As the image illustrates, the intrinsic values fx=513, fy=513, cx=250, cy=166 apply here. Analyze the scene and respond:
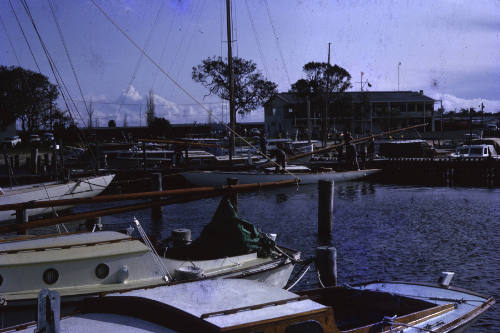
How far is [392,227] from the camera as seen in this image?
81.0 ft

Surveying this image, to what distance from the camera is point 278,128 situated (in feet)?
369

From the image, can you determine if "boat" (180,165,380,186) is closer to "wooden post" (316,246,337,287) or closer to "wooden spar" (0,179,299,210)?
"wooden post" (316,246,337,287)

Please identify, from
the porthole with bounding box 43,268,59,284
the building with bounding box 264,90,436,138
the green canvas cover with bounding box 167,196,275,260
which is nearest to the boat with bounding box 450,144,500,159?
the green canvas cover with bounding box 167,196,275,260

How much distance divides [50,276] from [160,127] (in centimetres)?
7830

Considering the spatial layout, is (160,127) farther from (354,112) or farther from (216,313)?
(216,313)

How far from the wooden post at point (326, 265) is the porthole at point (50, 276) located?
6258 mm

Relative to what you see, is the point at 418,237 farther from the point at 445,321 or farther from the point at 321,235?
the point at 445,321

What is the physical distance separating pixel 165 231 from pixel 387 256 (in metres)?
10.6

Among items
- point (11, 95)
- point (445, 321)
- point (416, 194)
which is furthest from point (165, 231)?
point (11, 95)

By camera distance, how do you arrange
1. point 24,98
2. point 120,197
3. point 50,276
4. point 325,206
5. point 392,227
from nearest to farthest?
point 50,276 → point 120,197 → point 325,206 → point 392,227 → point 24,98

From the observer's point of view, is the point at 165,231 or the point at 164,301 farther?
the point at 165,231

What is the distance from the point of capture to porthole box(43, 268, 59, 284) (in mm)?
10219

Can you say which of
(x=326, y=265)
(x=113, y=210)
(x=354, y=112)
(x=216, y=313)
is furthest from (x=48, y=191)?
(x=354, y=112)

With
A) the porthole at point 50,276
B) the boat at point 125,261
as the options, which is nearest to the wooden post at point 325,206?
the boat at point 125,261
